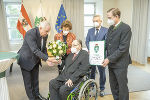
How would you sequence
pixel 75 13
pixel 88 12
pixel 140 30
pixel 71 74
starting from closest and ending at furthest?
pixel 71 74
pixel 140 30
pixel 75 13
pixel 88 12

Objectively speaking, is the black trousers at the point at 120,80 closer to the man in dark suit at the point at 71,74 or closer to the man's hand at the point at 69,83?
the man in dark suit at the point at 71,74

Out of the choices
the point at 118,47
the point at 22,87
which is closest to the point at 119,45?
the point at 118,47

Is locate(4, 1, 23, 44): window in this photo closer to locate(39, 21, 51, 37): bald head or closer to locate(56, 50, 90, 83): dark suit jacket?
locate(39, 21, 51, 37): bald head

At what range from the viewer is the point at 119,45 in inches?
64.2

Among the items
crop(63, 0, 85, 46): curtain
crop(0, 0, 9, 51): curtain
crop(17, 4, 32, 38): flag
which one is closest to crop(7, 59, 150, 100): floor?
crop(0, 0, 9, 51): curtain

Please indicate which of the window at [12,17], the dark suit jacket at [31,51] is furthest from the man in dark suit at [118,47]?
the window at [12,17]

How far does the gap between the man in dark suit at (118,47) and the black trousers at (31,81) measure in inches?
45.5

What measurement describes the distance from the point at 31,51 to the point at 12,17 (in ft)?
12.0

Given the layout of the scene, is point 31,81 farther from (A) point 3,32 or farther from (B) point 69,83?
(A) point 3,32

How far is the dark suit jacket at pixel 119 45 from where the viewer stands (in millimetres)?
1576

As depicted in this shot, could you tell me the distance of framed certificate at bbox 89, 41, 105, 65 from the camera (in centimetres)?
176

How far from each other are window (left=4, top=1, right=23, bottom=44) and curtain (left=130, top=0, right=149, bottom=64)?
13.2 feet

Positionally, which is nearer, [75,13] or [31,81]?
[31,81]

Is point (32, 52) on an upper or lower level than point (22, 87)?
upper
